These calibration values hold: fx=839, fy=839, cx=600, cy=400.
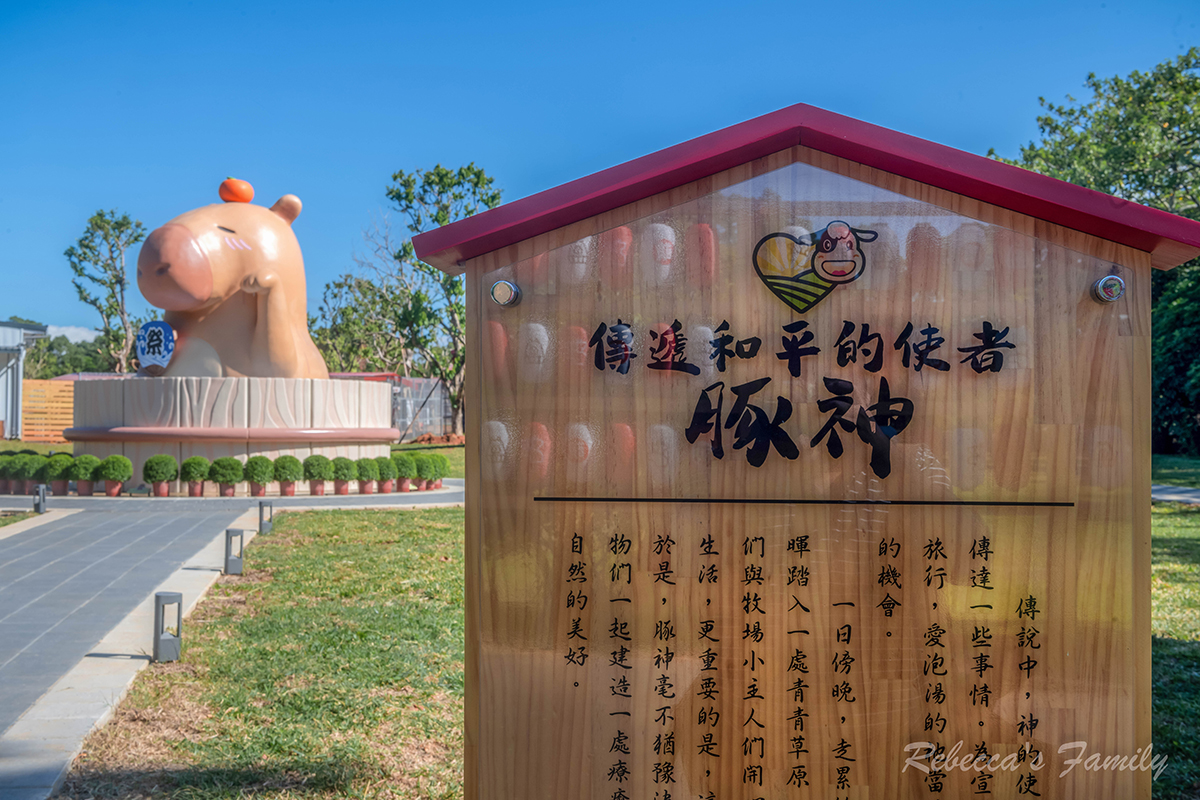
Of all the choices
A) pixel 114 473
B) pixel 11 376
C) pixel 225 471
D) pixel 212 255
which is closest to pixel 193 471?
pixel 225 471

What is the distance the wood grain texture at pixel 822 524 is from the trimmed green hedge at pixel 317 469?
14.3 meters

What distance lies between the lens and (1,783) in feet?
11.2

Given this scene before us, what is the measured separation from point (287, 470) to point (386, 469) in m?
1.98

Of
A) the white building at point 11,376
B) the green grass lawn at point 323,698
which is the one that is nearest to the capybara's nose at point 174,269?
the green grass lawn at point 323,698

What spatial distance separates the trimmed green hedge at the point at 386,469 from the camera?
666 inches

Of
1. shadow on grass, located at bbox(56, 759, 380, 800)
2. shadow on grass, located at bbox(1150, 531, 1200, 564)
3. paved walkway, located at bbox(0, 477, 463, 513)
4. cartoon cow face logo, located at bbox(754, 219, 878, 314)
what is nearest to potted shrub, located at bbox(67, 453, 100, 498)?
paved walkway, located at bbox(0, 477, 463, 513)

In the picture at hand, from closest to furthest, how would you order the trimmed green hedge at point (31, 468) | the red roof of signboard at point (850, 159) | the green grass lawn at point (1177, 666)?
the red roof of signboard at point (850, 159), the green grass lawn at point (1177, 666), the trimmed green hedge at point (31, 468)

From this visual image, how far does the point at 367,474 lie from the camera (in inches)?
653

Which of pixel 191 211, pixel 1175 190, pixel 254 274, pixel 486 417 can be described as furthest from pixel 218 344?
pixel 1175 190

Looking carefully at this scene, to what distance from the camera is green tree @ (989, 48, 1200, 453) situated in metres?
22.2

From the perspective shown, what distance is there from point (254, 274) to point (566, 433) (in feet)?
51.4

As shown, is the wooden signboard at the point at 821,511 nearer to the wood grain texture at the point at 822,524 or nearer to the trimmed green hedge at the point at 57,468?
the wood grain texture at the point at 822,524

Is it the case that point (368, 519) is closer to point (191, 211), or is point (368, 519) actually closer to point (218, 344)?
point (218, 344)

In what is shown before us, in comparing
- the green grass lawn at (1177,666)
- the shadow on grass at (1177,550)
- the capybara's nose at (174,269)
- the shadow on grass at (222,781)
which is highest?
the capybara's nose at (174,269)
